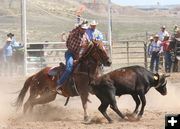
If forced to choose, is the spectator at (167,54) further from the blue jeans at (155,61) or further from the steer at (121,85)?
the steer at (121,85)

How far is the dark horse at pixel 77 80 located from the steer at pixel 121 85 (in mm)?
299

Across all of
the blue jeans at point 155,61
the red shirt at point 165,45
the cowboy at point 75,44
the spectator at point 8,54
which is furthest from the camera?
the red shirt at point 165,45

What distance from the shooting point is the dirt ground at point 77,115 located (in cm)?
951

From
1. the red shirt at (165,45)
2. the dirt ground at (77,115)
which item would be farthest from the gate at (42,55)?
the dirt ground at (77,115)

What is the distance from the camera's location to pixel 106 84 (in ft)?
32.1

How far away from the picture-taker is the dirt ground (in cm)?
951

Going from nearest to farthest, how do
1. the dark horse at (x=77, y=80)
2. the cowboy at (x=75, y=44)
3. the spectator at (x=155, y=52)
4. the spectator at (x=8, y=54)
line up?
the dark horse at (x=77, y=80)
the cowboy at (x=75, y=44)
the spectator at (x=8, y=54)
the spectator at (x=155, y=52)

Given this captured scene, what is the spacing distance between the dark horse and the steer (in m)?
0.30

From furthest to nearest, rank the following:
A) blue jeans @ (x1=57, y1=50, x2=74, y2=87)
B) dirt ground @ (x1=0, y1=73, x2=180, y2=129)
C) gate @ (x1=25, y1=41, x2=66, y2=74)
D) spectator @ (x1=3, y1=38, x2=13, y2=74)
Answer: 1. gate @ (x1=25, y1=41, x2=66, y2=74)
2. spectator @ (x1=3, y1=38, x2=13, y2=74)
3. blue jeans @ (x1=57, y1=50, x2=74, y2=87)
4. dirt ground @ (x1=0, y1=73, x2=180, y2=129)

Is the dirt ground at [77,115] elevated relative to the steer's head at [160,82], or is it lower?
lower

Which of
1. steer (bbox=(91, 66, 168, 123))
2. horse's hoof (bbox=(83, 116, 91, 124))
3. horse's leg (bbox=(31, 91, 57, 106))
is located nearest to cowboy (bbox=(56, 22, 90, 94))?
horse's leg (bbox=(31, 91, 57, 106))

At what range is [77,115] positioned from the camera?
1112 cm

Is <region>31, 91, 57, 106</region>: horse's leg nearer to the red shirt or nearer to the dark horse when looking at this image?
the dark horse

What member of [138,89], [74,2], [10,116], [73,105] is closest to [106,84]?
[138,89]
